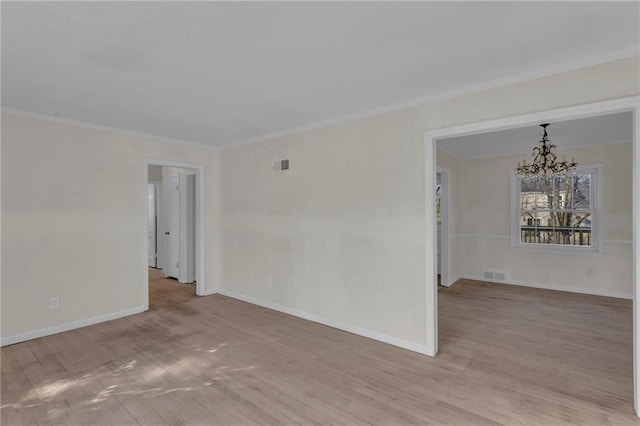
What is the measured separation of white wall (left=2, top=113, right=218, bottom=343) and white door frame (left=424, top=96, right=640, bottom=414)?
366cm

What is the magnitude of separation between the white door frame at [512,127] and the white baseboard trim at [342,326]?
133 millimetres

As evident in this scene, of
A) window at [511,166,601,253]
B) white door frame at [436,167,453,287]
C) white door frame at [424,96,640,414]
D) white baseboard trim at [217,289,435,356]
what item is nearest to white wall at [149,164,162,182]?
white baseboard trim at [217,289,435,356]

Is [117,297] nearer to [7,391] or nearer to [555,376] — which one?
[7,391]

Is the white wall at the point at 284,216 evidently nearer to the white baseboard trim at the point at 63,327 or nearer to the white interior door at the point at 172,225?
the white baseboard trim at the point at 63,327

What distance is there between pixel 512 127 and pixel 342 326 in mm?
2631

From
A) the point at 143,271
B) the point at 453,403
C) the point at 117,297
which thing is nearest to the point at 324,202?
the point at 453,403

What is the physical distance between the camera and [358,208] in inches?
138

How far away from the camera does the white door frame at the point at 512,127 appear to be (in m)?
2.12

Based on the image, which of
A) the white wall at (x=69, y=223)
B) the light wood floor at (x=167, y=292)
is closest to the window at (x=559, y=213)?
the light wood floor at (x=167, y=292)

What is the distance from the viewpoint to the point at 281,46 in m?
2.06

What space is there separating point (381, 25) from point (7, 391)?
3734 mm

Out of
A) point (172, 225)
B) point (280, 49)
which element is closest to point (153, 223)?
point (172, 225)

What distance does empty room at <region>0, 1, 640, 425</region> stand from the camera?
6.59 feet

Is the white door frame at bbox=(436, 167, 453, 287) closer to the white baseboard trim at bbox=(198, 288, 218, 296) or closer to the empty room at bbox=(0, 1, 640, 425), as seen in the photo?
the empty room at bbox=(0, 1, 640, 425)
